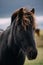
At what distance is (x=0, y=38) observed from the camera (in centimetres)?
138

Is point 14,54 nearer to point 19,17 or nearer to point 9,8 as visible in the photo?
point 19,17

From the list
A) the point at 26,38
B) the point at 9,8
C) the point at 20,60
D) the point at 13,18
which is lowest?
the point at 20,60

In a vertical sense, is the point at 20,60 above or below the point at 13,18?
below

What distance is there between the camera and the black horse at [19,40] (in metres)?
1.22

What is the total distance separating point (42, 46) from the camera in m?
2.58

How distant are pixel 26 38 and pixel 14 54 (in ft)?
0.48

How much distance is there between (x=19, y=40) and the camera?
1.25 m

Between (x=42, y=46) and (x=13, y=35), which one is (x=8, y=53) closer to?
(x=13, y=35)

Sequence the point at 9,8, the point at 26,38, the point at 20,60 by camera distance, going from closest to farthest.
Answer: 1. the point at 26,38
2. the point at 20,60
3. the point at 9,8

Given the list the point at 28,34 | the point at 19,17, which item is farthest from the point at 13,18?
the point at 28,34

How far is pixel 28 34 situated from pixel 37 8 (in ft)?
4.43

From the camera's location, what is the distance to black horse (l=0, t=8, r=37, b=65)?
1.22 m

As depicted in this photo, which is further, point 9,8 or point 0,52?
point 9,8

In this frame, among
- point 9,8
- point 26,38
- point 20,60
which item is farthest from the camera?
point 9,8
